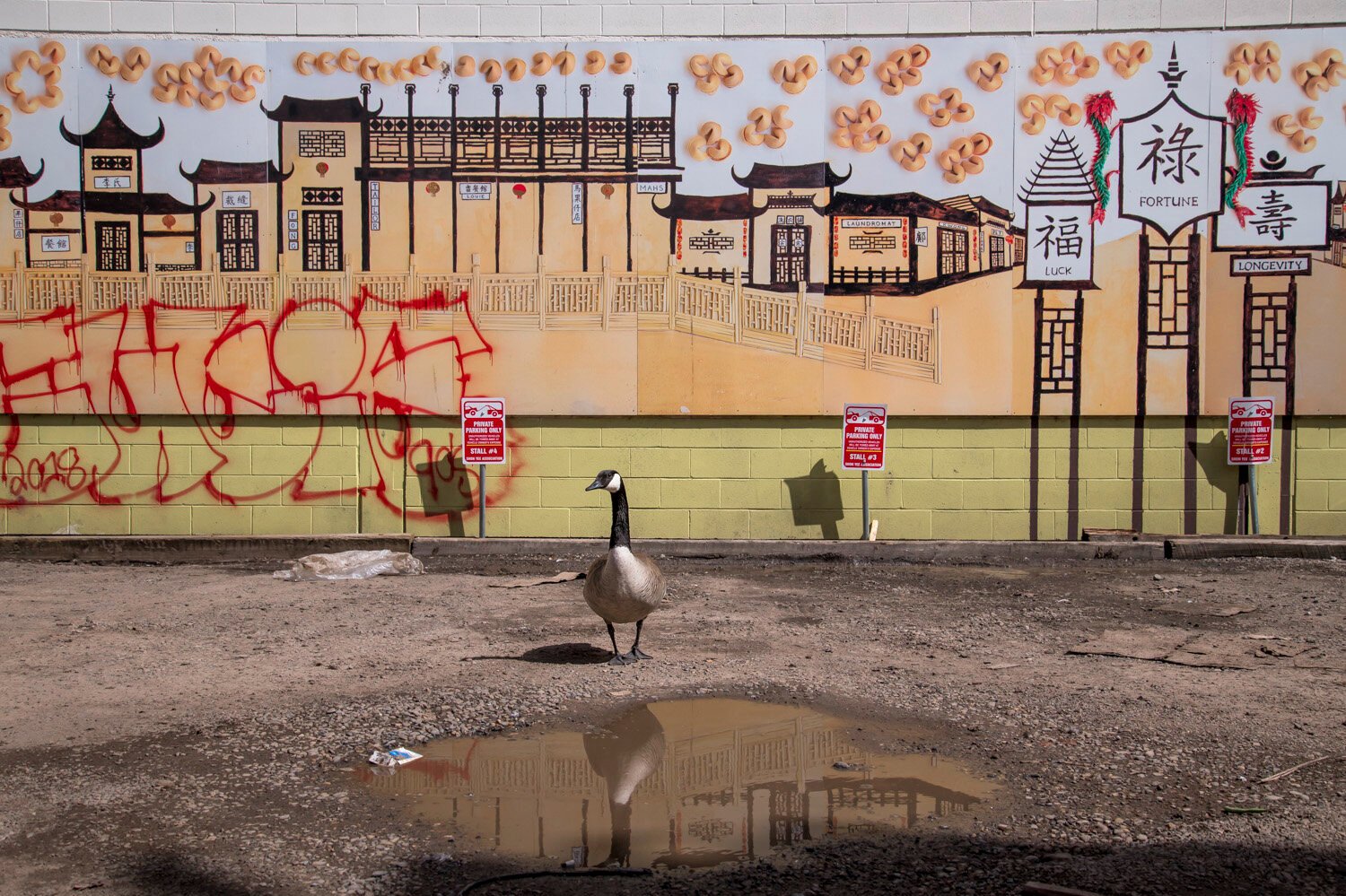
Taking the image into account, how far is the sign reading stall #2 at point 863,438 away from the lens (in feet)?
40.8

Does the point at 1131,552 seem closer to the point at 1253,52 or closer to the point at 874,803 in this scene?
the point at 1253,52

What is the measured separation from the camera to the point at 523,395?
1297 cm

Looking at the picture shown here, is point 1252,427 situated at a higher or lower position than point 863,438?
higher

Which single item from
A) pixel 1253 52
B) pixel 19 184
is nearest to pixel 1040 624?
pixel 1253 52

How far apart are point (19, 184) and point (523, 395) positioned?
6094 millimetres

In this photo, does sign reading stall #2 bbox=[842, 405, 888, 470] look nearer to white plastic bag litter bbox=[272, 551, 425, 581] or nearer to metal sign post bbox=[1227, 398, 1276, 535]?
metal sign post bbox=[1227, 398, 1276, 535]

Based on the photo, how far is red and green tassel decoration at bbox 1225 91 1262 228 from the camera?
41.8 feet

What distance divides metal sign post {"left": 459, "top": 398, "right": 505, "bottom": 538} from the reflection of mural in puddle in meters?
7.10

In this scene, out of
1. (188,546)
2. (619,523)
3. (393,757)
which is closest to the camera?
(393,757)

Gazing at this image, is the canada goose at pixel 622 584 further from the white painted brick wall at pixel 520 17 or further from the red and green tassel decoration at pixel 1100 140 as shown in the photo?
the red and green tassel decoration at pixel 1100 140

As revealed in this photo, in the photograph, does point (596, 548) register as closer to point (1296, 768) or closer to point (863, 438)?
point (863, 438)

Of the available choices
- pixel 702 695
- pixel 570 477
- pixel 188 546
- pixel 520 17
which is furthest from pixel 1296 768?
pixel 520 17

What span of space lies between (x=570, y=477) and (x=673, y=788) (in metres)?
8.37

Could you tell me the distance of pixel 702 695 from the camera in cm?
616
